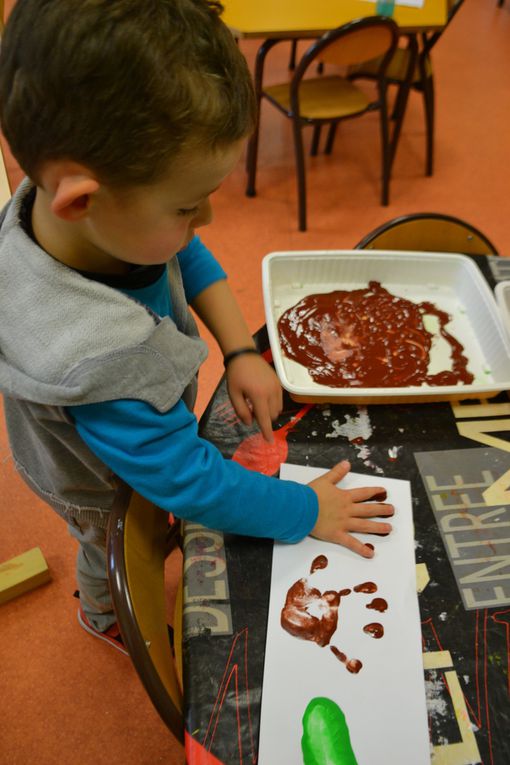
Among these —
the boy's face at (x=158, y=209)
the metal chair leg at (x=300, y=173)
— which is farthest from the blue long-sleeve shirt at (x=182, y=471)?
the metal chair leg at (x=300, y=173)

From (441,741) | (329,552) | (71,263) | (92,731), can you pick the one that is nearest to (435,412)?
(329,552)

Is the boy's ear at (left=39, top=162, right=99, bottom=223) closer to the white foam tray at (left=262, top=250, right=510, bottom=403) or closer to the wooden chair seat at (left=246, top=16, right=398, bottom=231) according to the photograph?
the white foam tray at (left=262, top=250, right=510, bottom=403)

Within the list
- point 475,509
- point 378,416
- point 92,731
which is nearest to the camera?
point 475,509

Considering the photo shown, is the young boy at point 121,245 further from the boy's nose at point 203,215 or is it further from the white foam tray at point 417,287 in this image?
the white foam tray at point 417,287

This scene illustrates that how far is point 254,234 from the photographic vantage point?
253 cm

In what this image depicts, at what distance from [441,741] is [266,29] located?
7.48 feet

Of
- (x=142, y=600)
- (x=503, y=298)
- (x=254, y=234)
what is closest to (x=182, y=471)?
Result: (x=142, y=600)

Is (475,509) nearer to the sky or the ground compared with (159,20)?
nearer to the ground

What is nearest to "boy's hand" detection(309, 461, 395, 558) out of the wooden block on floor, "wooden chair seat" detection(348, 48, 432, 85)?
the wooden block on floor

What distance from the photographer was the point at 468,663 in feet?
2.35

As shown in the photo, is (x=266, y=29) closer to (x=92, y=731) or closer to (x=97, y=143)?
(x=97, y=143)

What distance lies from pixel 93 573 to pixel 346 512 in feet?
1.92

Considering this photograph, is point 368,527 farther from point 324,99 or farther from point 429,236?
point 324,99

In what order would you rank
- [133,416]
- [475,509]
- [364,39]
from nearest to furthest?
[133,416], [475,509], [364,39]
